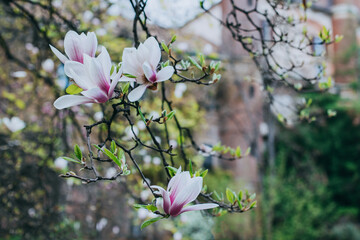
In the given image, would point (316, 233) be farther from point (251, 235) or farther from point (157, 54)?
point (157, 54)

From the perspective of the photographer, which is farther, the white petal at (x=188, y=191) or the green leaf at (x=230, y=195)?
the green leaf at (x=230, y=195)

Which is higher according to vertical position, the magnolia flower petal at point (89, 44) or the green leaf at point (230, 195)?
the magnolia flower petal at point (89, 44)

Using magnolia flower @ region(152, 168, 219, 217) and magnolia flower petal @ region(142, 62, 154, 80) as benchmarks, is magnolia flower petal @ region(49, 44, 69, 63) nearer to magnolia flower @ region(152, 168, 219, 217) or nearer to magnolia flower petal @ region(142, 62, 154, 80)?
magnolia flower petal @ region(142, 62, 154, 80)

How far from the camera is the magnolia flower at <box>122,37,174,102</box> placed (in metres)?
0.65

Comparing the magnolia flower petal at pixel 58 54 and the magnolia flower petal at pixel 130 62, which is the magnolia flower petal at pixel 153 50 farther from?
the magnolia flower petal at pixel 58 54

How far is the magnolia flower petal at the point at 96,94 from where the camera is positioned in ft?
2.01

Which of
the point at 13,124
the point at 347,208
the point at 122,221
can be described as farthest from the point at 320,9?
the point at 13,124

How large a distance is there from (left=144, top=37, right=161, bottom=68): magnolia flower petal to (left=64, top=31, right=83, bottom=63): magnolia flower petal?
0.42 feet

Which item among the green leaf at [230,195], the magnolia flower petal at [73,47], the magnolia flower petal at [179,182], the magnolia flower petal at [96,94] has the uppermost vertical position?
the magnolia flower petal at [73,47]

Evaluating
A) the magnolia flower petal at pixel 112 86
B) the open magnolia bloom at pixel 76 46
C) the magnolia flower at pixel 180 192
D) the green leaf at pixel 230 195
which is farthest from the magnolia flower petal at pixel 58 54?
the green leaf at pixel 230 195

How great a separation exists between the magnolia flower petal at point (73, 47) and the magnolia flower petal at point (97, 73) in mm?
52

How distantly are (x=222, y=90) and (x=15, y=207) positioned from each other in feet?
22.4

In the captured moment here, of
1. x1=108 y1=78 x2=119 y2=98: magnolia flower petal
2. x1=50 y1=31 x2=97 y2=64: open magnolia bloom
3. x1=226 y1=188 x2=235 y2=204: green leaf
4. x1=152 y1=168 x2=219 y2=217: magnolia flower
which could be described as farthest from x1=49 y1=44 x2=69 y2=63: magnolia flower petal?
x1=226 y1=188 x2=235 y2=204: green leaf

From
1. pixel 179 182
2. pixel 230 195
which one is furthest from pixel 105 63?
pixel 230 195
